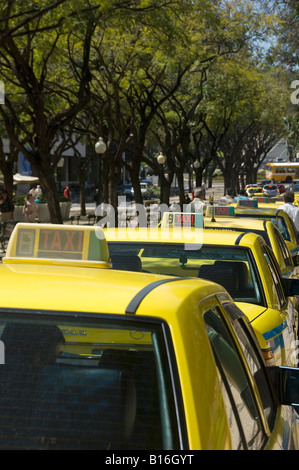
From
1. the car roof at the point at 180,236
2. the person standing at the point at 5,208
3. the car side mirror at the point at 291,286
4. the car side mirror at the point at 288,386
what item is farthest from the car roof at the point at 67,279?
the person standing at the point at 5,208

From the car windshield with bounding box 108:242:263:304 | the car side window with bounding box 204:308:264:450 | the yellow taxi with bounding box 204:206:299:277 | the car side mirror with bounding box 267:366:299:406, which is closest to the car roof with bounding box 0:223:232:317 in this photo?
the car side window with bounding box 204:308:264:450

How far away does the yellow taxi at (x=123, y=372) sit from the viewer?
7.80 feet

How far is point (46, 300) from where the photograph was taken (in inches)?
104

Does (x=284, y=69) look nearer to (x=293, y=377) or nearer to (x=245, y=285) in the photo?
(x=245, y=285)

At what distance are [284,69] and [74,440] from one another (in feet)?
109

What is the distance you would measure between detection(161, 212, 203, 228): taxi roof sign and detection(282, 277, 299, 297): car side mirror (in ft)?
4.23

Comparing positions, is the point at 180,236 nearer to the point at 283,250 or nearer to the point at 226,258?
the point at 226,258

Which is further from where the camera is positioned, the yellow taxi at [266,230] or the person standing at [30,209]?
the person standing at [30,209]

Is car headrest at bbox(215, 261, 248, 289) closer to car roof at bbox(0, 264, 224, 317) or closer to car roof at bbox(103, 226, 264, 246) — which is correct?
car roof at bbox(103, 226, 264, 246)

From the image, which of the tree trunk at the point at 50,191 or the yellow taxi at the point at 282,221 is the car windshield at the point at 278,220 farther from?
the tree trunk at the point at 50,191

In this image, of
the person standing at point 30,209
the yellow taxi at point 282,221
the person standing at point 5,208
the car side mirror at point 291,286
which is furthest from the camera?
the person standing at point 30,209

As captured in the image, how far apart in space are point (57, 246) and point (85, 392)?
1.17 metres

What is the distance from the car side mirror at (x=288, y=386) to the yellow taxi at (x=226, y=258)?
2.62 meters
